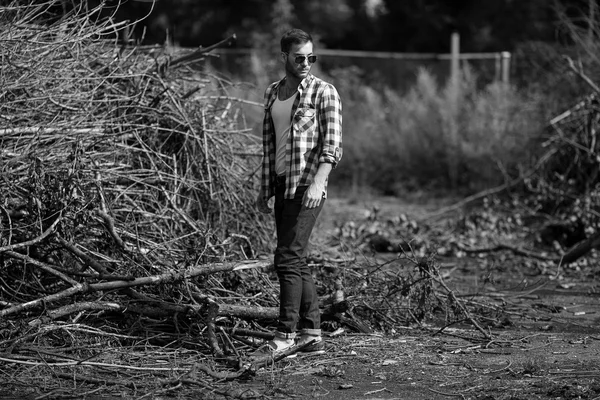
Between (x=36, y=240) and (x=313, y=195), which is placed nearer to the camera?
(x=313, y=195)

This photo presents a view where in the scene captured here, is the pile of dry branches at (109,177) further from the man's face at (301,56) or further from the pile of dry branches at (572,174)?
the pile of dry branches at (572,174)

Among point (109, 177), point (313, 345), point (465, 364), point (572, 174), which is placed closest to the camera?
point (465, 364)

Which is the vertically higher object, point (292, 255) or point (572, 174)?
point (572, 174)

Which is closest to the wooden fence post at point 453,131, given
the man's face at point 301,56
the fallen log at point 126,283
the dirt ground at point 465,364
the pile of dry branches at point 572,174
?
the pile of dry branches at point 572,174

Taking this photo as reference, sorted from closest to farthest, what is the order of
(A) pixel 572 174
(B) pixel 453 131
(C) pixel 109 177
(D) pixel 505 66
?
(C) pixel 109 177 → (A) pixel 572 174 → (B) pixel 453 131 → (D) pixel 505 66

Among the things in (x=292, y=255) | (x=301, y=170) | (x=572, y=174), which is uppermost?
(x=301, y=170)

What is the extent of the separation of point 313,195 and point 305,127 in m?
0.41

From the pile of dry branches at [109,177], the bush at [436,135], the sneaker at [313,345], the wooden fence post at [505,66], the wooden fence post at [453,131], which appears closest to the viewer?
the sneaker at [313,345]

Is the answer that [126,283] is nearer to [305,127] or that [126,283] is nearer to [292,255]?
[292,255]

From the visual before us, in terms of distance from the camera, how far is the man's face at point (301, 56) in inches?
213

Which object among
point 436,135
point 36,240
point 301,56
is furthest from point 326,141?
point 436,135

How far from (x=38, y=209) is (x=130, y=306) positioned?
87 cm

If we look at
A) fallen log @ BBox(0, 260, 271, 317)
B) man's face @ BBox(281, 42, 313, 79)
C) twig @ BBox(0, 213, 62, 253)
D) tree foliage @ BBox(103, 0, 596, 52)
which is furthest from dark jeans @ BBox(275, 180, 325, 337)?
tree foliage @ BBox(103, 0, 596, 52)

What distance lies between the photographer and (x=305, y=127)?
18.0ft
